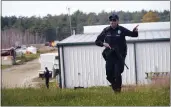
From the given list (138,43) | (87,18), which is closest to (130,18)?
(87,18)

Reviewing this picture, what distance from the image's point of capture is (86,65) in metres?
28.9

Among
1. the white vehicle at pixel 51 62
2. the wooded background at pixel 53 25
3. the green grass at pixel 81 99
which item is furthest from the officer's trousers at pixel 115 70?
the wooded background at pixel 53 25

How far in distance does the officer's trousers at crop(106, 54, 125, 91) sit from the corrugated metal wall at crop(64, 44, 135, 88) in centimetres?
2101

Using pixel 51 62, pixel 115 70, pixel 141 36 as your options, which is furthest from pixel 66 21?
pixel 115 70

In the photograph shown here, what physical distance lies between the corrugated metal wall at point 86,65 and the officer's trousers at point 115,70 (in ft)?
68.9

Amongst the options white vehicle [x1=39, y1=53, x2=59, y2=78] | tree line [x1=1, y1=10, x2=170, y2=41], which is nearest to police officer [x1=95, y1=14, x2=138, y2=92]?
white vehicle [x1=39, y1=53, x2=59, y2=78]

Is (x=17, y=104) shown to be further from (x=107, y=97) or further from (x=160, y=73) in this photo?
(x=160, y=73)

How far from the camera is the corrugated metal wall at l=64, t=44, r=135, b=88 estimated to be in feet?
93.4

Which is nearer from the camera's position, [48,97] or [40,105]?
[40,105]

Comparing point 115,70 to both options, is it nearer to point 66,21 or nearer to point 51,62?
point 51,62

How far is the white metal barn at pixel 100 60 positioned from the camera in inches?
1116

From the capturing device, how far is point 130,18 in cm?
8256

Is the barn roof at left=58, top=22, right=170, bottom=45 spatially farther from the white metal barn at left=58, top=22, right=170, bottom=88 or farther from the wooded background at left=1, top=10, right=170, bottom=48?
the wooded background at left=1, top=10, right=170, bottom=48

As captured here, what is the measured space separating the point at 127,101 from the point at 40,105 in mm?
1321
